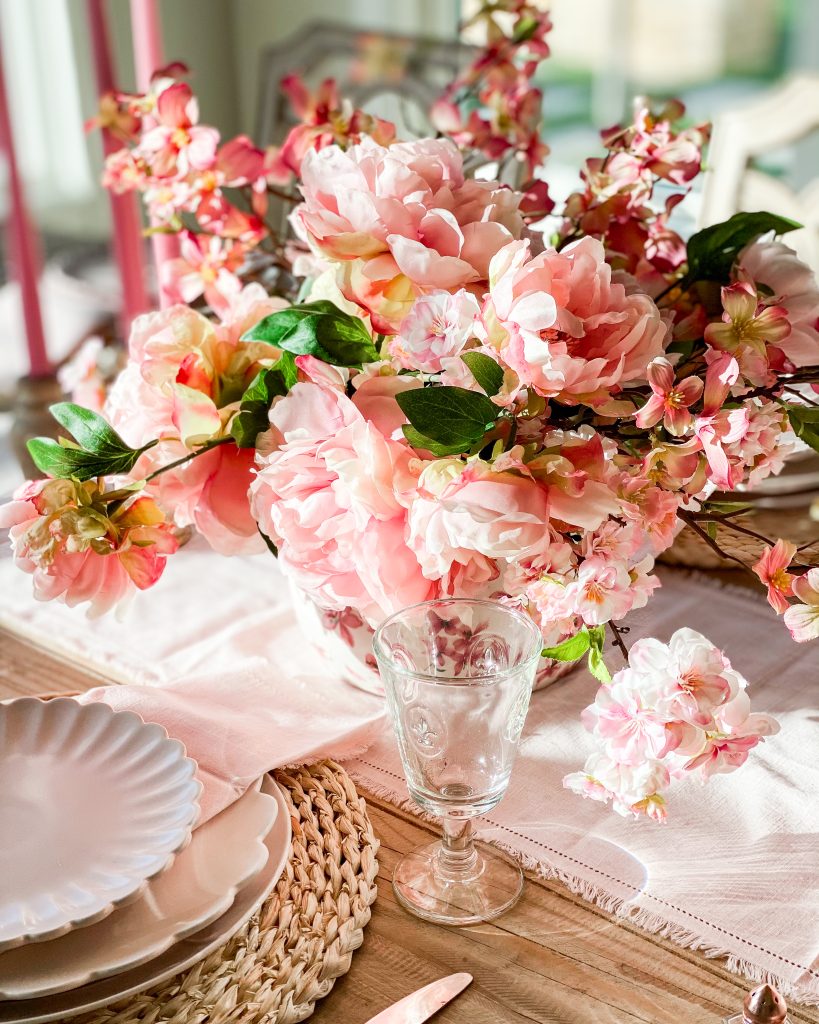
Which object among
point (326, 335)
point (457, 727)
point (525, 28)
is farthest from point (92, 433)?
point (525, 28)

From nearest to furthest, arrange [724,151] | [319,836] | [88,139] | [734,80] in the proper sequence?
1. [319,836]
2. [724,151]
3. [88,139]
4. [734,80]

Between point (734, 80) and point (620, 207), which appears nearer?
point (620, 207)

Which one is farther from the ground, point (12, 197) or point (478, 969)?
point (12, 197)

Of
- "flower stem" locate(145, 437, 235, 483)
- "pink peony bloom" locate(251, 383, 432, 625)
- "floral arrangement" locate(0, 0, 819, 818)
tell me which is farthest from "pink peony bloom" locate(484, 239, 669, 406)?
"flower stem" locate(145, 437, 235, 483)

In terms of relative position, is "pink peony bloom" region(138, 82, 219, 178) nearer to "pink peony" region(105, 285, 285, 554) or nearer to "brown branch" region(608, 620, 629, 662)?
"pink peony" region(105, 285, 285, 554)

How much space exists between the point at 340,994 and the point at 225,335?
1.36ft

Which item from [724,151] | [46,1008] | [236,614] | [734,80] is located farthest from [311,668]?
[734,80]

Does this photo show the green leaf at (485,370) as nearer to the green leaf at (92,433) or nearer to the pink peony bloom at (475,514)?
the pink peony bloom at (475,514)

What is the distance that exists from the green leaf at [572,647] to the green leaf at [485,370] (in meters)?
0.16

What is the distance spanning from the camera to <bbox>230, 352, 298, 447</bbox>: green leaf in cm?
72

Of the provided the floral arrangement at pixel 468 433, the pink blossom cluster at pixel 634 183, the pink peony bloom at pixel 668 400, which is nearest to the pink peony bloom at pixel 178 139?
the floral arrangement at pixel 468 433

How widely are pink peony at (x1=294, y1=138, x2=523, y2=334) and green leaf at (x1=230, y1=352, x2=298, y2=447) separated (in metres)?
0.07

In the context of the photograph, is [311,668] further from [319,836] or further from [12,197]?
[12,197]

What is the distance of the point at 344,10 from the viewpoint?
2.98 meters
